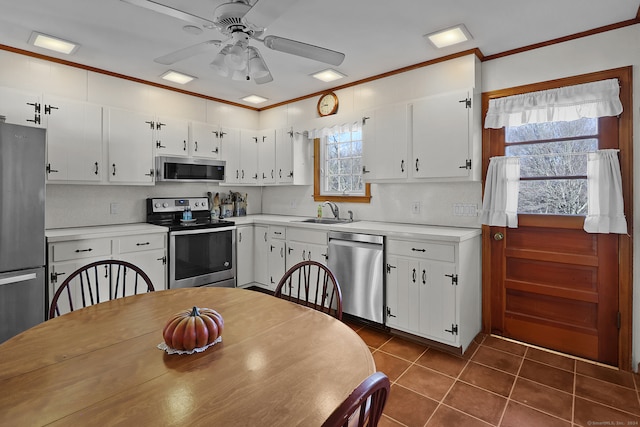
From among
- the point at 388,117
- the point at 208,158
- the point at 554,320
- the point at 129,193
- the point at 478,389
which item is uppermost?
the point at 388,117

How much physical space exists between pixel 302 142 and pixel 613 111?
9.89 ft

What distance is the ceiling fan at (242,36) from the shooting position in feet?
5.47

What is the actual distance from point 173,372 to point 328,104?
3.45 metres

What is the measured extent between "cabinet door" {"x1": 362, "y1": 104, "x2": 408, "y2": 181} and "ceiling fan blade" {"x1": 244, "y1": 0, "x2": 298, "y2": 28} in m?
1.80

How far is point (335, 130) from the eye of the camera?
3.84 metres

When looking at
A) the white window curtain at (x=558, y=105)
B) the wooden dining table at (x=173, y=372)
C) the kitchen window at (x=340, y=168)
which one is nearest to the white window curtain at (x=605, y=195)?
the white window curtain at (x=558, y=105)

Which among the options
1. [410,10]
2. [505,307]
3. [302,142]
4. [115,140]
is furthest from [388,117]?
[115,140]

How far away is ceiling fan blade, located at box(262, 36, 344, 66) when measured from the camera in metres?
1.91

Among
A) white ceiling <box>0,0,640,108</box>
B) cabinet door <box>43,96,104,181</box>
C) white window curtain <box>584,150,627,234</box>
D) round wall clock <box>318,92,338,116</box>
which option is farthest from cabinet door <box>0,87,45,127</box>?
white window curtain <box>584,150,627,234</box>

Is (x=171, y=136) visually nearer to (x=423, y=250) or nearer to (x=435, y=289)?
(x=423, y=250)

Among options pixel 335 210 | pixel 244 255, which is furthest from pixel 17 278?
pixel 335 210

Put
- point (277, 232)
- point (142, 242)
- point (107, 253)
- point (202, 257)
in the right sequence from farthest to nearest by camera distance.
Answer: point (277, 232), point (202, 257), point (142, 242), point (107, 253)

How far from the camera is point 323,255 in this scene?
137 inches

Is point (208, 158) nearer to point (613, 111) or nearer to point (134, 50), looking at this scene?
point (134, 50)
